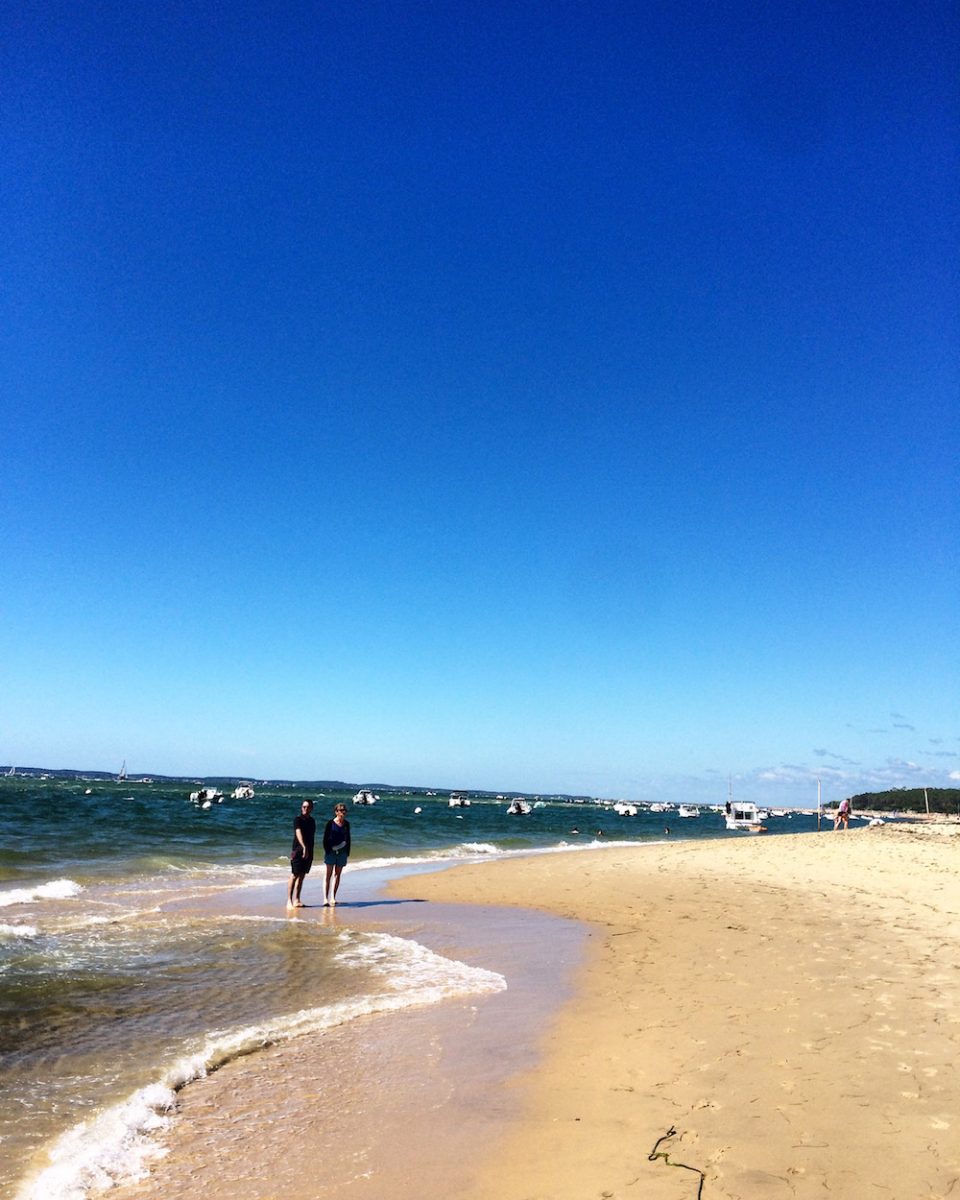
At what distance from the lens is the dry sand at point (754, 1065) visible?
416cm

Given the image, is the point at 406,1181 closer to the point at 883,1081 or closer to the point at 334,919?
the point at 883,1081

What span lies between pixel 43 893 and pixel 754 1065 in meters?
15.6

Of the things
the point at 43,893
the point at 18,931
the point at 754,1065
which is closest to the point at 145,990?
the point at 18,931

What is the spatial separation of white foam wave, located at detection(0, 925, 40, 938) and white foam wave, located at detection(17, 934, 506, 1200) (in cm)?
480

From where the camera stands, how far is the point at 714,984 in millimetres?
8477

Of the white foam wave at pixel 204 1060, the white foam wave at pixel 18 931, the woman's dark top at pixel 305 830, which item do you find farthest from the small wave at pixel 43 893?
the white foam wave at pixel 204 1060

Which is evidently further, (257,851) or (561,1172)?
(257,851)

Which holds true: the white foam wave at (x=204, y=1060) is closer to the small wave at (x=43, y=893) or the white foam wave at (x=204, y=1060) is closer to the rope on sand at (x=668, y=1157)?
the rope on sand at (x=668, y=1157)

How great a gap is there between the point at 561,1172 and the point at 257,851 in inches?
1072

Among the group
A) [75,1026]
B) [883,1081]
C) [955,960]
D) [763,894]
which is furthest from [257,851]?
[883,1081]

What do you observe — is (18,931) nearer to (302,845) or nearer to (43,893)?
(302,845)

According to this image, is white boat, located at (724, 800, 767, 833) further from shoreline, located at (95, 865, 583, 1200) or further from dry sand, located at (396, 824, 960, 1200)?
shoreline, located at (95, 865, 583, 1200)

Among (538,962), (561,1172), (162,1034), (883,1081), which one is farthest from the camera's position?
(538,962)

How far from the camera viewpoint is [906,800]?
17900 cm
